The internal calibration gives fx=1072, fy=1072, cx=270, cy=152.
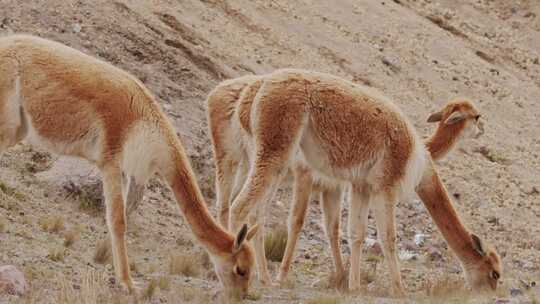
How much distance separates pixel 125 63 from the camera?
1609cm

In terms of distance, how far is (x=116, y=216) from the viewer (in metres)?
9.41

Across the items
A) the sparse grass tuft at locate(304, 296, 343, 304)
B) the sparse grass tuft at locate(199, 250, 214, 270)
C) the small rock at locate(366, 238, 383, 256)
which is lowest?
the small rock at locate(366, 238, 383, 256)

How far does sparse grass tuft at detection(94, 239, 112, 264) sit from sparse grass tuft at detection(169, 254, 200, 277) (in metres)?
0.65

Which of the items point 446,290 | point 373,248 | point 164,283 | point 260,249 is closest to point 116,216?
point 164,283

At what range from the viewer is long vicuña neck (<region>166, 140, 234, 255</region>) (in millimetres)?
9266

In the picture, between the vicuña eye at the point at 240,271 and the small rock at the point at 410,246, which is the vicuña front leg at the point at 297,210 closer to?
the vicuña eye at the point at 240,271

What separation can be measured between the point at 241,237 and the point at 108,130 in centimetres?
151

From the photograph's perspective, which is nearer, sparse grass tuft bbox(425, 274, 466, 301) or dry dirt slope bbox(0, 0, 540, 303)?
sparse grass tuft bbox(425, 274, 466, 301)

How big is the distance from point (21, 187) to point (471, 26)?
64.2 ft

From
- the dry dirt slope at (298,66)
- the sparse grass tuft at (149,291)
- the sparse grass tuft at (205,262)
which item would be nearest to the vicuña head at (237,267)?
the dry dirt slope at (298,66)

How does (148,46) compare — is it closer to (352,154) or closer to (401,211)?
(401,211)

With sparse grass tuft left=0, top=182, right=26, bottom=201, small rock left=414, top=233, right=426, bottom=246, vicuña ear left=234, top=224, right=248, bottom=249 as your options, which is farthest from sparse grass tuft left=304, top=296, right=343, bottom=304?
small rock left=414, top=233, right=426, bottom=246

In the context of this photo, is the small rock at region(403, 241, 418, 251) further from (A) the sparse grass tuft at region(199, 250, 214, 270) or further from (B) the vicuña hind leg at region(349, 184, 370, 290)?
(A) the sparse grass tuft at region(199, 250, 214, 270)

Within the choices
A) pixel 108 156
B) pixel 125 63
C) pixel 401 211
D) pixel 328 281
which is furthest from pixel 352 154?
pixel 125 63
